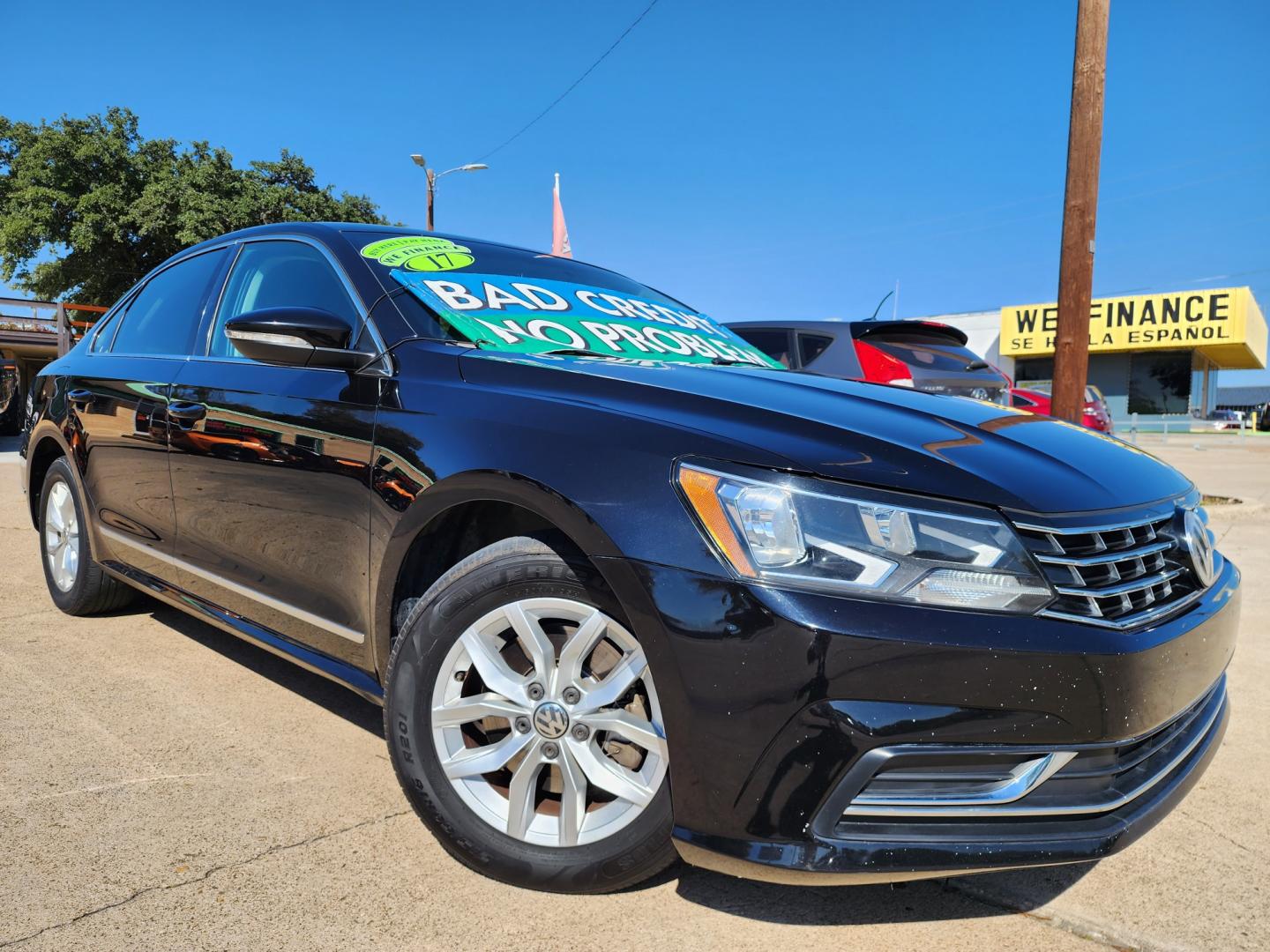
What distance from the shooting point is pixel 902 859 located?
5.03 ft

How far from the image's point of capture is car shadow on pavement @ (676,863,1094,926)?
1874mm

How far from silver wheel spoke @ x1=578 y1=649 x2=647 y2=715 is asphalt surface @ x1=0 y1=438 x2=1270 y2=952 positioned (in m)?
0.45

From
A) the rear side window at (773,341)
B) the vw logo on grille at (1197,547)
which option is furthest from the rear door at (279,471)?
the rear side window at (773,341)

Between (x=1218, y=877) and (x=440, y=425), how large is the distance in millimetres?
2038

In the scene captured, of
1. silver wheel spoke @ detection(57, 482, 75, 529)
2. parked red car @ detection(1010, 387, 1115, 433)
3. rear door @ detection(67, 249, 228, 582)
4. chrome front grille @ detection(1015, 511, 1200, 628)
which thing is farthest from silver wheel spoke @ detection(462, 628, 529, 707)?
parked red car @ detection(1010, 387, 1115, 433)

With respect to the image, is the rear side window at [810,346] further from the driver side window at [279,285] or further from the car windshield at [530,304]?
the driver side window at [279,285]

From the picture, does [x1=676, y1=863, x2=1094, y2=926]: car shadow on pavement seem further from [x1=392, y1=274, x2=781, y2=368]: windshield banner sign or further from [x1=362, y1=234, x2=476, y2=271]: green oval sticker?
[x1=362, y1=234, x2=476, y2=271]: green oval sticker

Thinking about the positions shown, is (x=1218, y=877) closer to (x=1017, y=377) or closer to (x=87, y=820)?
(x=87, y=820)

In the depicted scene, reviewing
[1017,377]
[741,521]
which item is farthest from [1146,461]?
[1017,377]

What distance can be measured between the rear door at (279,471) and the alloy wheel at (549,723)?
1.56 ft

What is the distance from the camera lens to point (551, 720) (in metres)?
1.83

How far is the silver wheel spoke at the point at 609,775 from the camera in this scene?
1740 millimetres

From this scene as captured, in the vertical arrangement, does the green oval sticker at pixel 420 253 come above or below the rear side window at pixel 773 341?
above

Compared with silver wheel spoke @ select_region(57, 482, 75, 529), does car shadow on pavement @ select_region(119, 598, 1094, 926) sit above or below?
below
